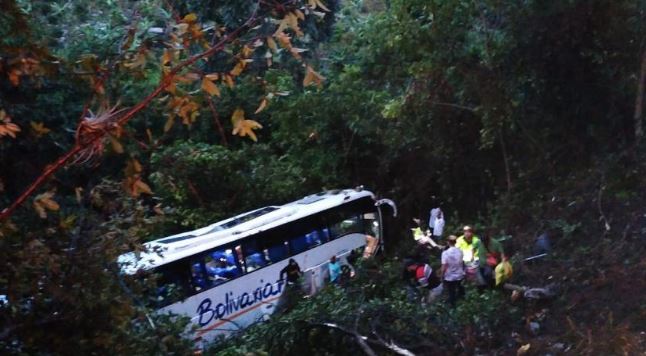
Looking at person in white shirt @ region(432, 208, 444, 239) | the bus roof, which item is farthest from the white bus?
person in white shirt @ region(432, 208, 444, 239)

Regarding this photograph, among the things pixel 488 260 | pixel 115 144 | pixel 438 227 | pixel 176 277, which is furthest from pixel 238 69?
pixel 438 227

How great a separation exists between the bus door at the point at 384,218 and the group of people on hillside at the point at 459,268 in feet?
21.8

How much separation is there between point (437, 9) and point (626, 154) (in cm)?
396

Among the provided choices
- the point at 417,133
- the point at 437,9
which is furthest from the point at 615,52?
the point at 417,133

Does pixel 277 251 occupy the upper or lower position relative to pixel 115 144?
lower

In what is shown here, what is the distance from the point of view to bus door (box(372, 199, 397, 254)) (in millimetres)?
19609

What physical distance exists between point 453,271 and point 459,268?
0.09 metres

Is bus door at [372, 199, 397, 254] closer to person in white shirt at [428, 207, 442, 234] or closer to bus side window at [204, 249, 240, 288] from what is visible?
person in white shirt at [428, 207, 442, 234]

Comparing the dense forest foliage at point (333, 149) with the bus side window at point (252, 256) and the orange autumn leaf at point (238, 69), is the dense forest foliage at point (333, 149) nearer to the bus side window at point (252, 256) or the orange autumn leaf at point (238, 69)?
the orange autumn leaf at point (238, 69)

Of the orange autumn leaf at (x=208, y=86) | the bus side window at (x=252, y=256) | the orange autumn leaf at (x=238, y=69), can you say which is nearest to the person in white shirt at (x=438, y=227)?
the bus side window at (x=252, y=256)

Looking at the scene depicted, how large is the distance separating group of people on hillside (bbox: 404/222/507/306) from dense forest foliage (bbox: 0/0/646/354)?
319 millimetres

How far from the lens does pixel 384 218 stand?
20.2 m

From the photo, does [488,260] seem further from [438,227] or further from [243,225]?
[438,227]

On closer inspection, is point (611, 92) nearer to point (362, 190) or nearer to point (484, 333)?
point (362, 190)
